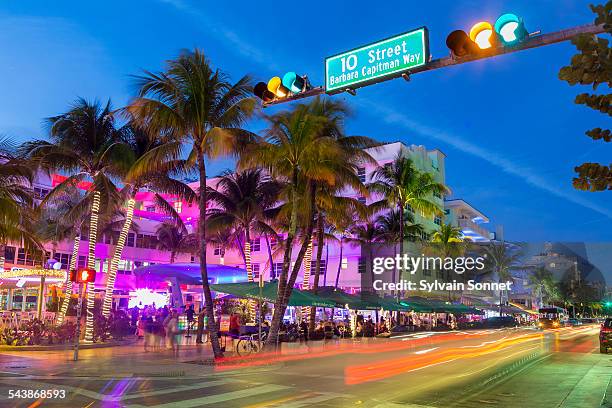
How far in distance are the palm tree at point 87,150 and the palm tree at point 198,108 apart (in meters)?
6.33

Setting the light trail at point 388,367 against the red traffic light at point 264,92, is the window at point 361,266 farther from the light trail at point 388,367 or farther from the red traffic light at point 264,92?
the red traffic light at point 264,92

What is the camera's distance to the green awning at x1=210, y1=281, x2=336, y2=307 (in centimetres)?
2208

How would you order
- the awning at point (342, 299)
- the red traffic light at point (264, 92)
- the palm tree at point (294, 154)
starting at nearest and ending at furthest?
the red traffic light at point (264, 92)
the palm tree at point (294, 154)
the awning at point (342, 299)

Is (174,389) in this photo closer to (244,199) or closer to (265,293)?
(265,293)

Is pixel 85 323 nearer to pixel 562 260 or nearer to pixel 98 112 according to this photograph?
pixel 98 112

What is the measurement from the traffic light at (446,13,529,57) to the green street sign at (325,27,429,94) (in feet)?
1.80

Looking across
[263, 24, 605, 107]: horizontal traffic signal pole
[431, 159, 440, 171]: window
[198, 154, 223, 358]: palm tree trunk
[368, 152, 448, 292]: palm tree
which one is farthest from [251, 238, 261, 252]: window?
[263, 24, 605, 107]: horizontal traffic signal pole

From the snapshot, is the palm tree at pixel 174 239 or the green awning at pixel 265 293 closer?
the green awning at pixel 265 293

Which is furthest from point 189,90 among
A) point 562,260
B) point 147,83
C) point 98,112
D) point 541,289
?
point 562,260

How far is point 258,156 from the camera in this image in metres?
22.2

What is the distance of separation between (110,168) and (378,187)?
21794mm

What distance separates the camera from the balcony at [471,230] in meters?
74.9

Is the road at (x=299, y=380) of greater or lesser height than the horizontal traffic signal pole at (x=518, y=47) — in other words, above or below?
below

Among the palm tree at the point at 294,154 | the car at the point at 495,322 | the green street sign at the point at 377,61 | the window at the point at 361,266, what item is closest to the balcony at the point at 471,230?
the car at the point at 495,322
